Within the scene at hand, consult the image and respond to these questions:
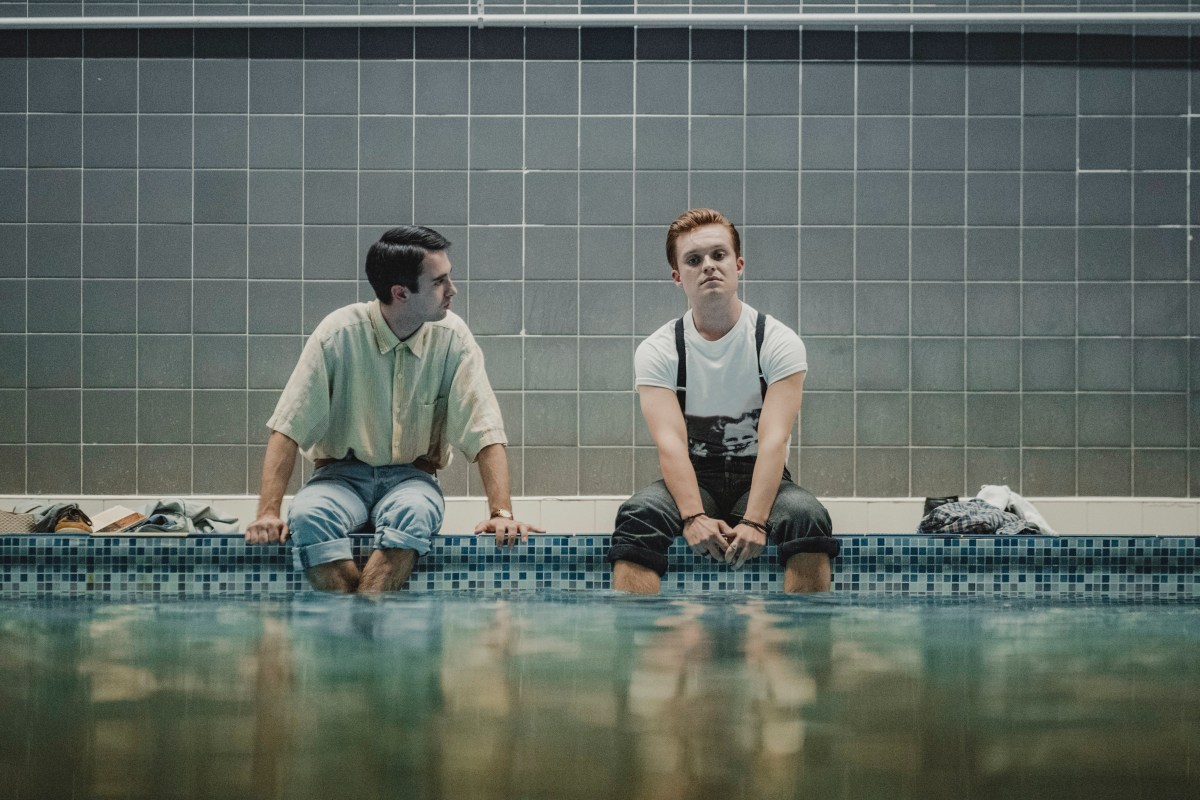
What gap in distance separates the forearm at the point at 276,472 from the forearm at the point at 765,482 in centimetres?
103

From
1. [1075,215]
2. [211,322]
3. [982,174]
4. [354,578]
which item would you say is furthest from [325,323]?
[1075,215]

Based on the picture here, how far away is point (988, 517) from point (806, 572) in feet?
3.05

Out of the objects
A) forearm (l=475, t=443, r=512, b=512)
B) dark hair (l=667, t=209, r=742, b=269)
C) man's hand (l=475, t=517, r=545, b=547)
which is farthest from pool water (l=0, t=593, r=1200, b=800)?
dark hair (l=667, t=209, r=742, b=269)

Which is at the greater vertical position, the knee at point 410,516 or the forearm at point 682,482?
the forearm at point 682,482

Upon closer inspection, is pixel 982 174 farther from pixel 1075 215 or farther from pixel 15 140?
pixel 15 140

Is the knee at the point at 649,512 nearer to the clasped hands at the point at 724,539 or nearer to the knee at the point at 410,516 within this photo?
the clasped hands at the point at 724,539

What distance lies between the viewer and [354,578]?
2156 millimetres

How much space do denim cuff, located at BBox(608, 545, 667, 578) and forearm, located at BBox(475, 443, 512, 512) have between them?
0.90 feet

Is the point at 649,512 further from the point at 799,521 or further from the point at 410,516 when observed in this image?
the point at 410,516

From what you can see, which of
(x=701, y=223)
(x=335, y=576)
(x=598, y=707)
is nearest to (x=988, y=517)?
(x=701, y=223)

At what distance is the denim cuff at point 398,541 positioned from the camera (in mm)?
2133

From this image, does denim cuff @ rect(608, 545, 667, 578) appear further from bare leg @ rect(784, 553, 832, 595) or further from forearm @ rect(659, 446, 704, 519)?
bare leg @ rect(784, 553, 832, 595)

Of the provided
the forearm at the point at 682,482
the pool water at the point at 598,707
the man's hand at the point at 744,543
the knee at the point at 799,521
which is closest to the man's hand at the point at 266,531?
the pool water at the point at 598,707

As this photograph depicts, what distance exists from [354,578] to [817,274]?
2.05 m
